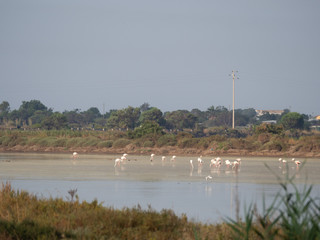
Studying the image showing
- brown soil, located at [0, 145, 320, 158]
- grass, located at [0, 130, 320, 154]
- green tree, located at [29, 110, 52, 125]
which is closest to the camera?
brown soil, located at [0, 145, 320, 158]

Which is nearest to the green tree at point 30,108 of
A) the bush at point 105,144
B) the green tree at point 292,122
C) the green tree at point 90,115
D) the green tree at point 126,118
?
the green tree at point 90,115

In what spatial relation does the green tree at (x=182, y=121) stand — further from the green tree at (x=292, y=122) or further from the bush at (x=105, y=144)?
the bush at (x=105, y=144)

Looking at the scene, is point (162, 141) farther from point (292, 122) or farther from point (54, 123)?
point (292, 122)

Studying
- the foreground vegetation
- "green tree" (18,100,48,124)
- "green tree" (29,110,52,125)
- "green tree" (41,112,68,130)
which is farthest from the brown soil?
"green tree" (18,100,48,124)

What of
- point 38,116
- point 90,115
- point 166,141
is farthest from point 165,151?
point 90,115

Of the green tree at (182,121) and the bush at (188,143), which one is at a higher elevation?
the green tree at (182,121)

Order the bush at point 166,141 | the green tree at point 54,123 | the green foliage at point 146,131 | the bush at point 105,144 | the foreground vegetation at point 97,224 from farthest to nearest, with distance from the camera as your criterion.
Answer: the green tree at point 54,123 < the green foliage at point 146,131 < the bush at point 105,144 < the bush at point 166,141 < the foreground vegetation at point 97,224

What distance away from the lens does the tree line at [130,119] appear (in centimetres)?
9106

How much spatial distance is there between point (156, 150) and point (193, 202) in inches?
1432

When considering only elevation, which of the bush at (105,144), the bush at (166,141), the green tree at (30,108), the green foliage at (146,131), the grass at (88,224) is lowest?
the grass at (88,224)

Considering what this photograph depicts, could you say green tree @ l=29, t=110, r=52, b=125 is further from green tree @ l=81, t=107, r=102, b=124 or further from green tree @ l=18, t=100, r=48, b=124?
green tree @ l=81, t=107, r=102, b=124

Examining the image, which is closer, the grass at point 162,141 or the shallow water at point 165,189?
the shallow water at point 165,189

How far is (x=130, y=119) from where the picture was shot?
100562 millimetres

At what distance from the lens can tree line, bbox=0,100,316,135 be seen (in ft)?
299
